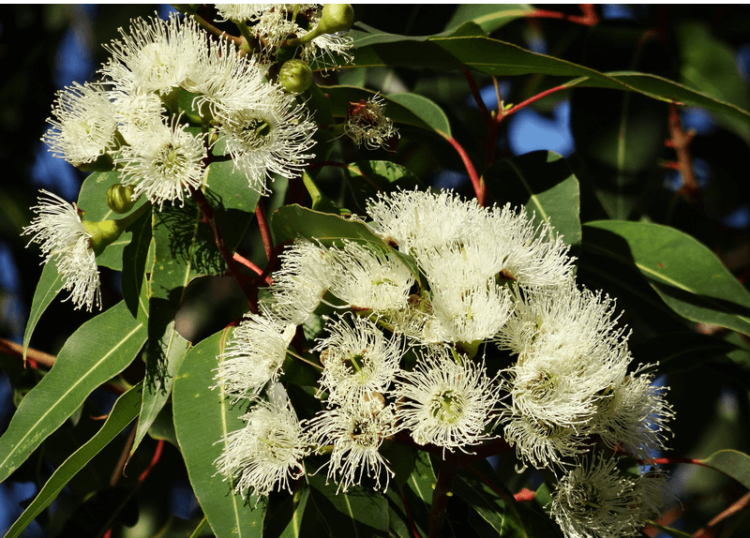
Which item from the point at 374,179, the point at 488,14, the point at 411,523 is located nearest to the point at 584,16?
the point at 488,14

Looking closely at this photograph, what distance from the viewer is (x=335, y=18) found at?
1.04 m

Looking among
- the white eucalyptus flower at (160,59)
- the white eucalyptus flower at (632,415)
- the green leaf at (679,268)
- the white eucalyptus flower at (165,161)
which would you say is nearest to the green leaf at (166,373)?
the white eucalyptus flower at (165,161)

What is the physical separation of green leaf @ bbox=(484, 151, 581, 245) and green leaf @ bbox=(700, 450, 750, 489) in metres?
0.52

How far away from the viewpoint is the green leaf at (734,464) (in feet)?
4.18

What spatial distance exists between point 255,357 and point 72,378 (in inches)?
16.0

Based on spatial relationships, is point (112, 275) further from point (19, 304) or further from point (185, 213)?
point (185, 213)

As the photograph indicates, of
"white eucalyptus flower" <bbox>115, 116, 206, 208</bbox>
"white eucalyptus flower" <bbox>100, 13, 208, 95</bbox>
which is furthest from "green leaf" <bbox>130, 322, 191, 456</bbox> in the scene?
"white eucalyptus flower" <bbox>100, 13, 208, 95</bbox>

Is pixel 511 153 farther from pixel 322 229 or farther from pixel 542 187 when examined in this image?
pixel 322 229

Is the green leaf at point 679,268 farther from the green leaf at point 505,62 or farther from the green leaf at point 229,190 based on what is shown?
the green leaf at point 229,190

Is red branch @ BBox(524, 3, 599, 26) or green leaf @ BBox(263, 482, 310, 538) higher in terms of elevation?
red branch @ BBox(524, 3, 599, 26)

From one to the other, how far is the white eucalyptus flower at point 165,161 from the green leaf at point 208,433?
0.82 ft

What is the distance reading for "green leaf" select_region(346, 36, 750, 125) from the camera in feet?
3.82

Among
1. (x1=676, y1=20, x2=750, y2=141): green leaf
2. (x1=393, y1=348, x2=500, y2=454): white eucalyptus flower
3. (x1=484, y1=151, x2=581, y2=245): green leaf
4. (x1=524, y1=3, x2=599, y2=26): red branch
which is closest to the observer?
(x1=393, y1=348, x2=500, y2=454): white eucalyptus flower

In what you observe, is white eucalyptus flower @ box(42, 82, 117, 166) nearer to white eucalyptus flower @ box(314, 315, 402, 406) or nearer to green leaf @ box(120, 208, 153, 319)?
green leaf @ box(120, 208, 153, 319)
